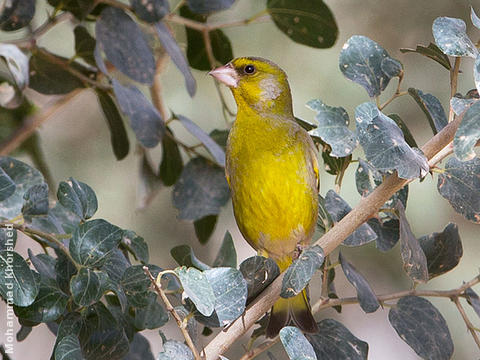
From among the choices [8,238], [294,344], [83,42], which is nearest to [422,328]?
[294,344]

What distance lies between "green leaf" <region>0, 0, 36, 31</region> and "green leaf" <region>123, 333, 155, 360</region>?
2.99 ft

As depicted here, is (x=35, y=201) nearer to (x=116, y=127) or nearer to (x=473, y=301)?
(x=116, y=127)

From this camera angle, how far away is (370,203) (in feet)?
4.92

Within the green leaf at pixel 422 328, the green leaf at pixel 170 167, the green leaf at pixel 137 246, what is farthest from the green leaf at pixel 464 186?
the green leaf at pixel 170 167

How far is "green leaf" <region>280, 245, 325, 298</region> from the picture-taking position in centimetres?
147

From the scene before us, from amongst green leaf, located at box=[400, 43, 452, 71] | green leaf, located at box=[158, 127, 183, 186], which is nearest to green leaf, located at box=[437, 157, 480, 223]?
green leaf, located at box=[400, 43, 452, 71]

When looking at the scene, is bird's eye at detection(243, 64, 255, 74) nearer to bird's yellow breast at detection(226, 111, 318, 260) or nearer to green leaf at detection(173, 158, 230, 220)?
bird's yellow breast at detection(226, 111, 318, 260)

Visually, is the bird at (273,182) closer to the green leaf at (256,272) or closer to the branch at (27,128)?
the branch at (27,128)

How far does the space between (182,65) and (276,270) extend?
743mm

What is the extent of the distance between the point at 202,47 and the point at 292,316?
1.00 metres

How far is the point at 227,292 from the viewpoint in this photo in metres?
1.45

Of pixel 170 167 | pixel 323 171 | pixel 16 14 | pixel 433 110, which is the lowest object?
pixel 323 171

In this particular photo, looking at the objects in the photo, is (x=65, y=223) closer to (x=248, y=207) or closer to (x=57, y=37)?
(x=248, y=207)

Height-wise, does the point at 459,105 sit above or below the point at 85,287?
above
